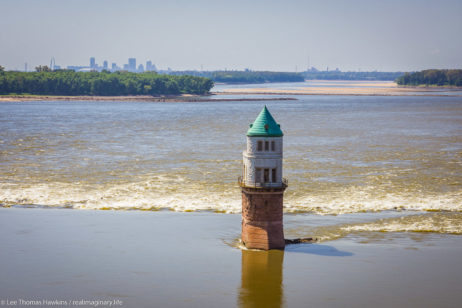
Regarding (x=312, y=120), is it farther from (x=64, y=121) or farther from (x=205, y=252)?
(x=205, y=252)

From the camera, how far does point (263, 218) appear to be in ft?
100

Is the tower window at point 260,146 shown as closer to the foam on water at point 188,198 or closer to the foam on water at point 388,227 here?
the foam on water at point 388,227

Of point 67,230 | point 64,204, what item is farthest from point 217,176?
point 67,230

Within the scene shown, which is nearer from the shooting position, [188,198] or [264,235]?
[264,235]

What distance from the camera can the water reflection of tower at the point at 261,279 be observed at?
87.7 ft

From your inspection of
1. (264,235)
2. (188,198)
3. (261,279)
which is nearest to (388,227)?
(264,235)

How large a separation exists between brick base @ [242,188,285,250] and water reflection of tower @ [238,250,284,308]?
0.51 meters

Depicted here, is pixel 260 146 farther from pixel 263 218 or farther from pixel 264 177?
pixel 263 218

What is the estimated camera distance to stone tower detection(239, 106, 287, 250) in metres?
30.3

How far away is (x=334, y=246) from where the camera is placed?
33.0 meters

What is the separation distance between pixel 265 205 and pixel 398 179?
23.2 metres

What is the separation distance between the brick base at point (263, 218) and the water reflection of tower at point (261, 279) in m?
0.51

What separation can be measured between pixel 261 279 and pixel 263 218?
3.15 m

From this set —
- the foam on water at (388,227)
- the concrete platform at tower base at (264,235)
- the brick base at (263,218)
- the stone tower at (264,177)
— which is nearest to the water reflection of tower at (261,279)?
the concrete platform at tower base at (264,235)
